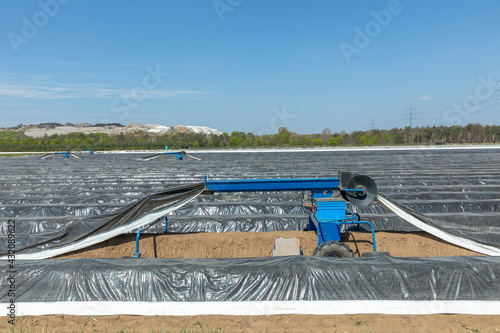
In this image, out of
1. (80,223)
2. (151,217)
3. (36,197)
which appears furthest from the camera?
(36,197)

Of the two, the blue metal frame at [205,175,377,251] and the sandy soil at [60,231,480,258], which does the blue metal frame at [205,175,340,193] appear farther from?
the sandy soil at [60,231,480,258]

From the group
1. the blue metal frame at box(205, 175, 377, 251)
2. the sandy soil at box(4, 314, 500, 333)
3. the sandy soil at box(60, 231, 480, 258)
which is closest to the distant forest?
the sandy soil at box(60, 231, 480, 258)

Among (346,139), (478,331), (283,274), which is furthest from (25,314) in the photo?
(346,139)

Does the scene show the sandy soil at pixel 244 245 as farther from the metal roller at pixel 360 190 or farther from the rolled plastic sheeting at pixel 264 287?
the rolled plastic sheeting at pixel 264 287

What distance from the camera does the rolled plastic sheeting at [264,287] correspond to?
4.55 meters

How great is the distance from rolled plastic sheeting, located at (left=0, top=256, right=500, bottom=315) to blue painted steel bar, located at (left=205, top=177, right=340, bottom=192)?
1.37 m

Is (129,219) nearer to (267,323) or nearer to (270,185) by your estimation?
(270,185)

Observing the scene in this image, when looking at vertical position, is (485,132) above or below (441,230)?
above

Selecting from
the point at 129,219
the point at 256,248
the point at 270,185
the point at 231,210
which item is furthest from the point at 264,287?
the point at 231,210

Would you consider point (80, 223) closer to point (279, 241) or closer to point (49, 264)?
point (49, 264)

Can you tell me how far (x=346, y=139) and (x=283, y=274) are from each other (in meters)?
62.2

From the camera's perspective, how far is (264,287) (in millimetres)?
4695

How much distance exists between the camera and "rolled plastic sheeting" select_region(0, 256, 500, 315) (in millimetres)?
4551

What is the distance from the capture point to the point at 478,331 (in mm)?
4062
